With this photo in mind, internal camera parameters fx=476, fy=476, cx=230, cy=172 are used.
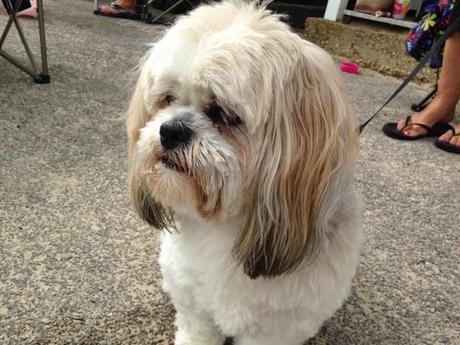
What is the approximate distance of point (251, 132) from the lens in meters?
0.93

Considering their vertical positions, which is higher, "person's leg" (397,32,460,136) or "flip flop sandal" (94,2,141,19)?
"person's leg" (397,32,460,136)

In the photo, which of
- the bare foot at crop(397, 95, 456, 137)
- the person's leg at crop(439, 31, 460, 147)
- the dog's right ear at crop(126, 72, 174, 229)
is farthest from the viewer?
the bare foot at crop(397, 95, 456, 137)

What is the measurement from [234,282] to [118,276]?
1.88ft

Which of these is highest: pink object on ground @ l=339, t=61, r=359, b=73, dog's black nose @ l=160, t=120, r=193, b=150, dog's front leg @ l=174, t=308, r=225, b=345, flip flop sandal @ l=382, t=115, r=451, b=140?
dog's black nose @ l=160, t=120, r=193, b=150

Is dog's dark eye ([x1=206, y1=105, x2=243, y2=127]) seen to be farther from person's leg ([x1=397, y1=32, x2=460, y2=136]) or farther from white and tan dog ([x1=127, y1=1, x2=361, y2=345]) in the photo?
person's leg ([x1=397, y1=32, x2=460, y2=136])

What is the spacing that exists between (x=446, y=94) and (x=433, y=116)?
0.16 m

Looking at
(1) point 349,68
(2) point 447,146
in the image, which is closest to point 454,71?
(2) point 447,146

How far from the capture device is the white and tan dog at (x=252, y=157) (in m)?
0.92

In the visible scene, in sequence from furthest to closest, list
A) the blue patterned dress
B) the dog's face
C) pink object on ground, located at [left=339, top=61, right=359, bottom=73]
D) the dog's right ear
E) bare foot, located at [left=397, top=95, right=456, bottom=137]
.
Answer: pink object on ground, located at [left=339, top=61, right=359, bottom=73], bare foot, located at [left=397, top=95, right=456, bottom=137], the blue patterned dress, the dog's right ear, the dog's face

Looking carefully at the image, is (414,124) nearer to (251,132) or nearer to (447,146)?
(447,146)

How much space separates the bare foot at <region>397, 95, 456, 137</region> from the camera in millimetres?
2889

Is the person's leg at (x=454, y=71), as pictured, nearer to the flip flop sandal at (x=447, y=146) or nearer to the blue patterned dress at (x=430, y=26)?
the flip flop sandal at (x=447, y=146)

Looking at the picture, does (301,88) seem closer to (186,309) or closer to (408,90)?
(186,309)

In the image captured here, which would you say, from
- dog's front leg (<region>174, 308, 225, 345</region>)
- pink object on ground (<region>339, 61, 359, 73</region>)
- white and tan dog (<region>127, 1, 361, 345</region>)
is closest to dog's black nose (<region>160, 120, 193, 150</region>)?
white and tan dog (<region>127, 1, 361, 345</region>)
